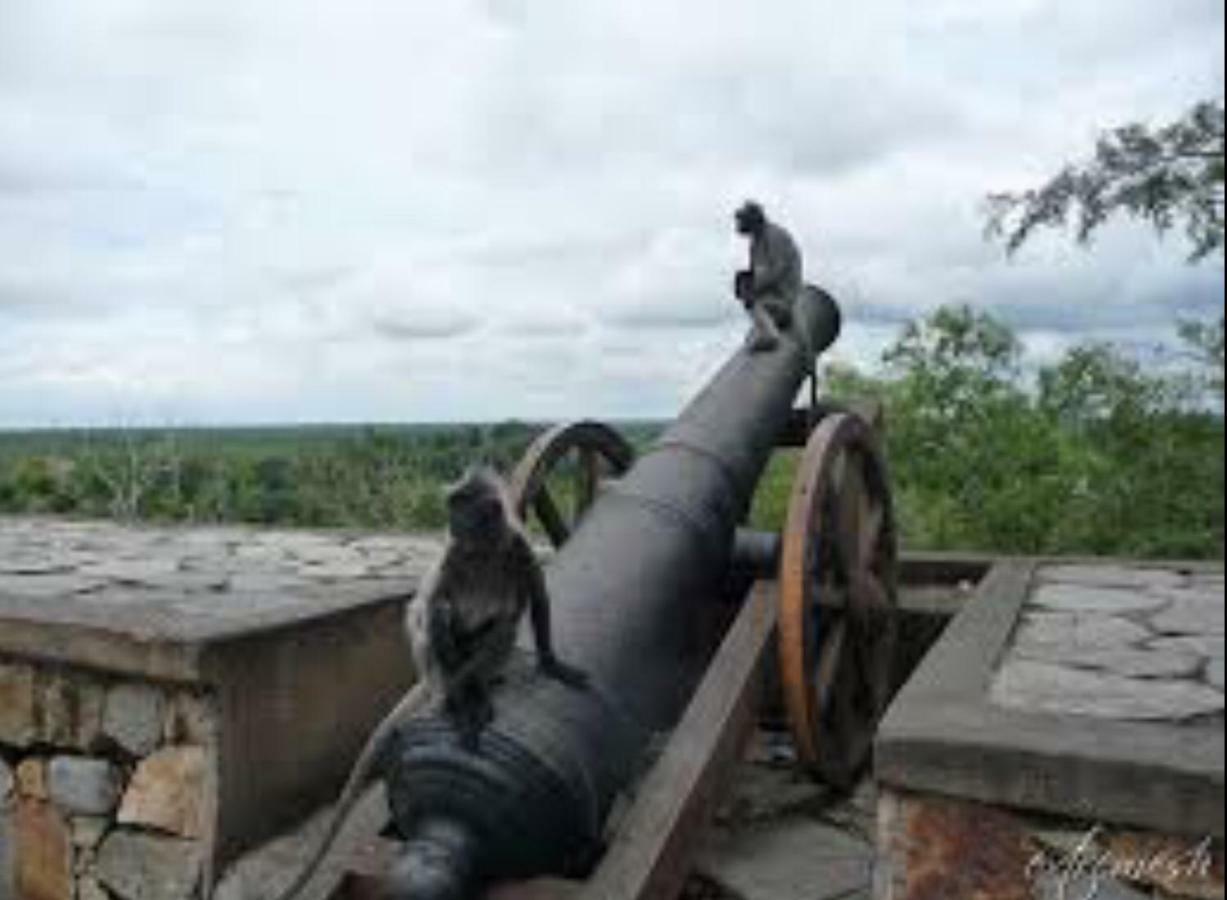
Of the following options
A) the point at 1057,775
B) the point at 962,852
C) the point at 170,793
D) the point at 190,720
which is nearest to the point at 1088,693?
the point at 1057,775

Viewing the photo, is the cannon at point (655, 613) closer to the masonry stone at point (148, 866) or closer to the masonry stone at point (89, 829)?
the masonry stone at point (148, 866)

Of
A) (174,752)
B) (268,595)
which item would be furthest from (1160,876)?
(268,595)

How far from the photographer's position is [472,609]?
3.46m

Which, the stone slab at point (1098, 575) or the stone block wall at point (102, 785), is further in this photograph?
the stone block wall at point (102, 785)

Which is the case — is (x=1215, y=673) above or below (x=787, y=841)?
above

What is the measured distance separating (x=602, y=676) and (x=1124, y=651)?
1288 millimetres

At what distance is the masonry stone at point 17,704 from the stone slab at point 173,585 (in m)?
0.08

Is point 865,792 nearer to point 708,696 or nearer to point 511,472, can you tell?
point 708,696

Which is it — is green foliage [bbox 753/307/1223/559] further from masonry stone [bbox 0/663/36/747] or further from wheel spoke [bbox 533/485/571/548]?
masonry stone [bbox 0/663/36/747]

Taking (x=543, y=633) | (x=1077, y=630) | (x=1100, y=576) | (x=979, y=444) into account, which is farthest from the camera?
(x=979, y=444)

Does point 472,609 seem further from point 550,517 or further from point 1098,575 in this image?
point 1098,575

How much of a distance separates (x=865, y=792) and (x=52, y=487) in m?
13.2

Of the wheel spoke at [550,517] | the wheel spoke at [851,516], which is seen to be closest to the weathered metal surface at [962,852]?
the wheel spoke at [851,516]

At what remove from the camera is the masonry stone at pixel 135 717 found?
4492 mm
